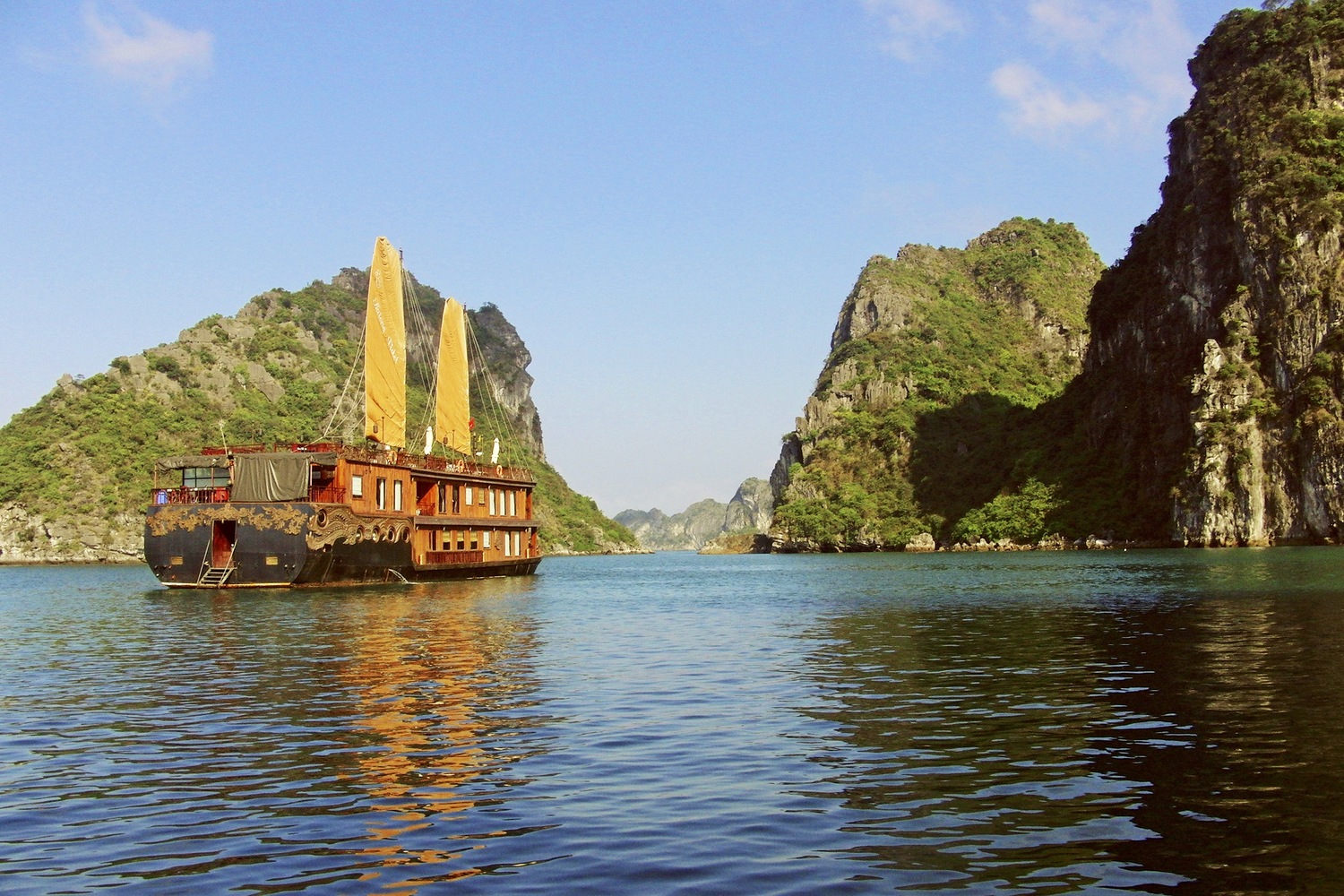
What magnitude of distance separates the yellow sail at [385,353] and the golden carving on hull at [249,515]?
10108 millimetres

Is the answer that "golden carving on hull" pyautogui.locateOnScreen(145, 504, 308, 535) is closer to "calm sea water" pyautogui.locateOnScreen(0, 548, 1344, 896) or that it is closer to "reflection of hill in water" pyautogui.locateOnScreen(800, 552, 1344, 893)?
"calm sea water" pyautogui.locateOnScreen(0, 548, 1344, 896)

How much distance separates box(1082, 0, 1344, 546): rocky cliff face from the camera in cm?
11000

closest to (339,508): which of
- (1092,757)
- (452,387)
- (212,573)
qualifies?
(212,573)

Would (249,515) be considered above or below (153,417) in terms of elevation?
below

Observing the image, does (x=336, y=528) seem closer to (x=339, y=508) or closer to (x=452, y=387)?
(x=339, y=508)

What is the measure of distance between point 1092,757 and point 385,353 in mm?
54035

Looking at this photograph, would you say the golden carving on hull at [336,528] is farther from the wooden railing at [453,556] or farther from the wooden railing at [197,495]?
the wooden railing at [453,556]

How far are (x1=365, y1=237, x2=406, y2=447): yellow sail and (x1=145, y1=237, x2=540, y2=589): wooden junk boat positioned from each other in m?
0.07

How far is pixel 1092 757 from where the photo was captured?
14.1m

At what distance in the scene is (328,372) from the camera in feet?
637

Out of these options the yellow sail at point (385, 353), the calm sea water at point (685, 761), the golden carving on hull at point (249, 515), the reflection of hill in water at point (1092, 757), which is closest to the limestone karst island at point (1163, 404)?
the yellow sail at point (385, 353)

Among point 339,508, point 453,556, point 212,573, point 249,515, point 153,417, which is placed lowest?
point 212,573

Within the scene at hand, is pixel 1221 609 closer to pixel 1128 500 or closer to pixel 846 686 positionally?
pixel 846 686

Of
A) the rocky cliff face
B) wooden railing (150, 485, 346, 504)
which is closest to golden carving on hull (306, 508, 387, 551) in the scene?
wooden railing (150, 485, 346, 504)
